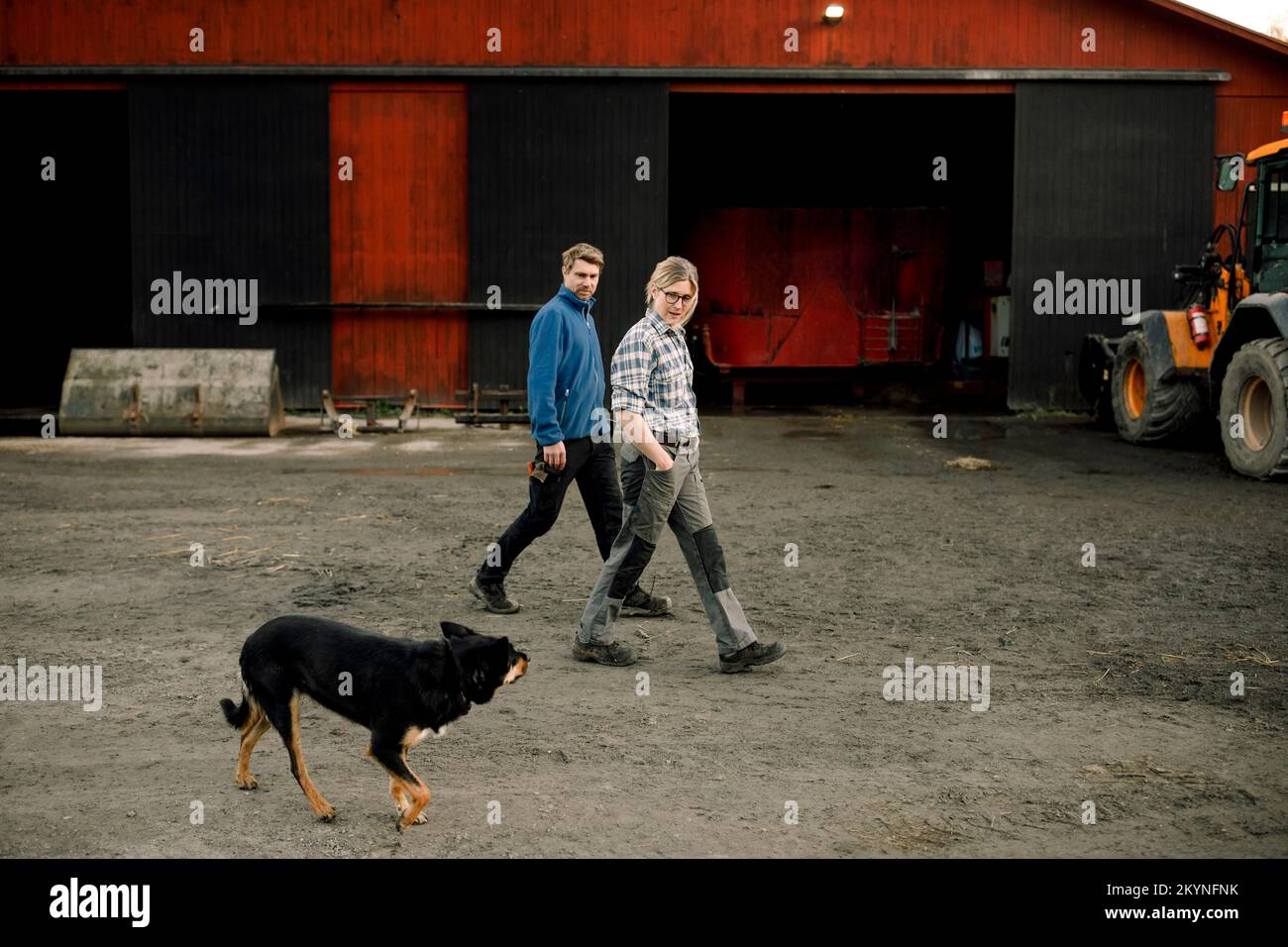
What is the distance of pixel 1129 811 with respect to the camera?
4613 mm

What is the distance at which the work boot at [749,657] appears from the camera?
638cm

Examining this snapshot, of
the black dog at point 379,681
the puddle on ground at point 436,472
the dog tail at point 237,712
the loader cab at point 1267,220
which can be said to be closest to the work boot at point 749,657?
the black dog at point 379,681

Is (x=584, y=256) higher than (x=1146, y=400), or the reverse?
(x=584, y=256)

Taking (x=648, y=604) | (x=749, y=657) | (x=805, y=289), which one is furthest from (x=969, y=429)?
(x=749, y=657)

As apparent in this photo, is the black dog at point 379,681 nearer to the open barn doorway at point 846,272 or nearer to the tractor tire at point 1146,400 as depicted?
the tractor tire at point 1146,400

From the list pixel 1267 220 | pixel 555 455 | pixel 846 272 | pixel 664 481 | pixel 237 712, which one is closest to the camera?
pixel 237 712

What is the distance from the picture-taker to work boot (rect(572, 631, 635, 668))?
21.4 feet

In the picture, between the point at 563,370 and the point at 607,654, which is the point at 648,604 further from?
the point at 563,370

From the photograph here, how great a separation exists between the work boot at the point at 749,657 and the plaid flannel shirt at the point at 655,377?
105 centimetres

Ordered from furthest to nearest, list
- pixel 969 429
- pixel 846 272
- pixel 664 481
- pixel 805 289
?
pixel 846 272 → pixel 805 289 → pixel 969 429 → pixel 664 481

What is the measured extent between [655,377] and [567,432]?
1285 mm

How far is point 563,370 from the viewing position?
295 inches

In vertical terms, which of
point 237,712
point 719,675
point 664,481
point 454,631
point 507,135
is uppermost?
point 507,135
